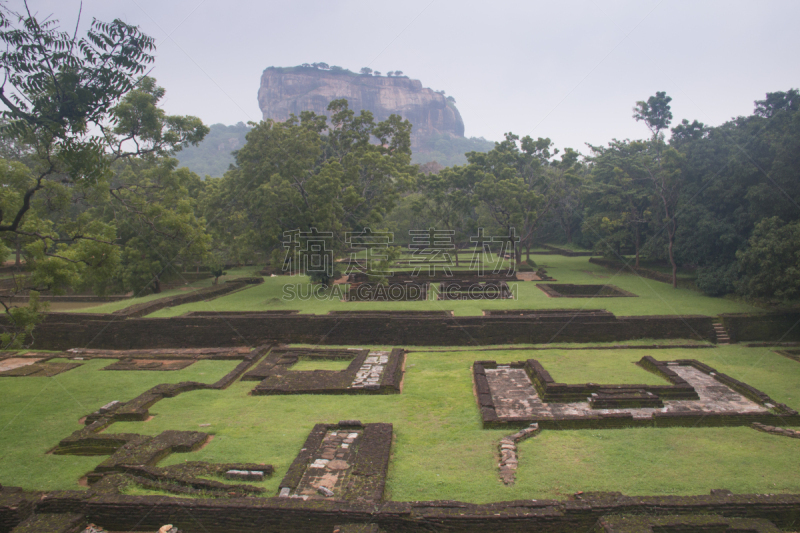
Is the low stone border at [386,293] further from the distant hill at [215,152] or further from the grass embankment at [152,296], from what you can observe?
the distant hill at [215,152]

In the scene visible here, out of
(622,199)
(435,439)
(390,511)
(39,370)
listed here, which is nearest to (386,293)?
(39,370)

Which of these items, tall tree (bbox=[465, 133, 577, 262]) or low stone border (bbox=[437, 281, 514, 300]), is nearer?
low stone border (bbox=[437, 281, 514, 300])

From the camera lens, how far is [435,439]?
6387 mm

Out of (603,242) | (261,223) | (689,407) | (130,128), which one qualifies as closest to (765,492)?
(689,407)

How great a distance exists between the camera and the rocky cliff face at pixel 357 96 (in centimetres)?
12719

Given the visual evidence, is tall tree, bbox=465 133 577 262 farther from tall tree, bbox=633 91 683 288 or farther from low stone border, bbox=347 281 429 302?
low stone border, bbox=347 281 429 302

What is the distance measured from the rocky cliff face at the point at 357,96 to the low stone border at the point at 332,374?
119 m

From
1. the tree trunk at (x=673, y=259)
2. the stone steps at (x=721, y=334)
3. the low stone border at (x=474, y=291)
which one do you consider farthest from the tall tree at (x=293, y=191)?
the stone steps at (x=721, y=334)

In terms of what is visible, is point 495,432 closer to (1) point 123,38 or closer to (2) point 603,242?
(1) point 123,38

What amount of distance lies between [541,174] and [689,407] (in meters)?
21.2

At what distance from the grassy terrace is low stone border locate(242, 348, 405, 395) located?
0.27 metres

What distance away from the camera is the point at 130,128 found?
11.7m

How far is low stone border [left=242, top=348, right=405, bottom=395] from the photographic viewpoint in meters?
8.50

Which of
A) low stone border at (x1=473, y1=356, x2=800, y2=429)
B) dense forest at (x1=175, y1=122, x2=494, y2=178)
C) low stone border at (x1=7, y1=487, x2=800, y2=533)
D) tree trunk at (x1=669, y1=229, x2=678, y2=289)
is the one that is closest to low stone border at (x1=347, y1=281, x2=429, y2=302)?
low stone border at (x1=473, y1=356, x2=800, y2=429)
